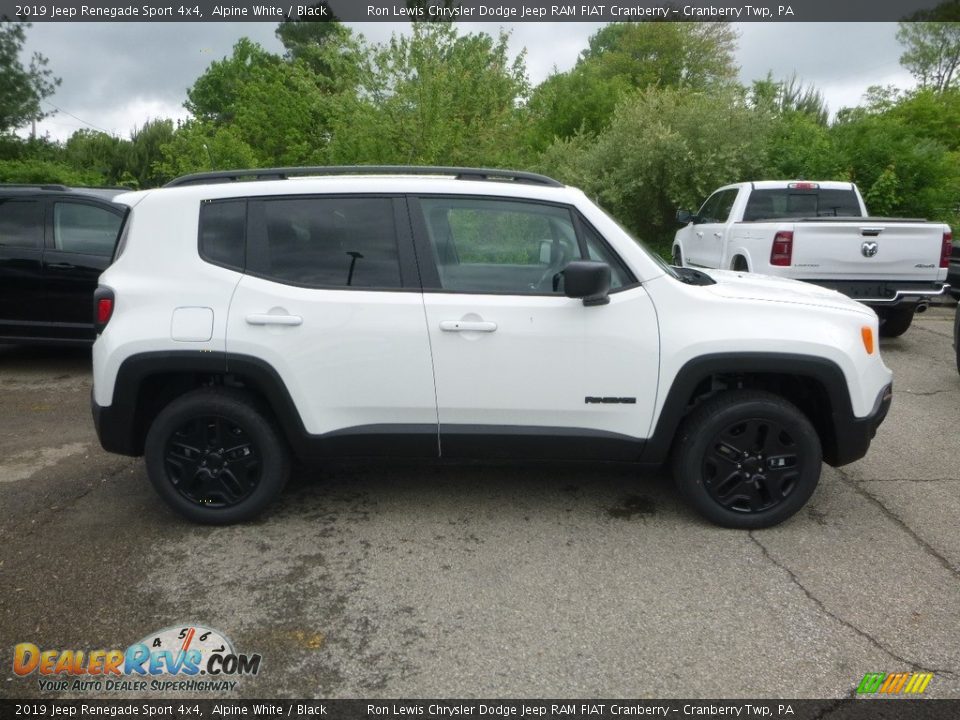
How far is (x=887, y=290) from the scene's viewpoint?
8453mm

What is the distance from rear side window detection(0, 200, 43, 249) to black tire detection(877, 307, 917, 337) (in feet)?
30.2

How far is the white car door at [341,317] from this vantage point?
12.6 feet

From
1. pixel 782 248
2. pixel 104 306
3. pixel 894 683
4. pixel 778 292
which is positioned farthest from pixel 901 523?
pixel 782 248

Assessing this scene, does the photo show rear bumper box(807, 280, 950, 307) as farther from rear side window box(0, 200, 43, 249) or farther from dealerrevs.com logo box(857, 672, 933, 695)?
rear side window box(0, 200, 43, 249)

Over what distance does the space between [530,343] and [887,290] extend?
6213 mm

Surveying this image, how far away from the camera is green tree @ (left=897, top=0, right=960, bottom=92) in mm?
45594

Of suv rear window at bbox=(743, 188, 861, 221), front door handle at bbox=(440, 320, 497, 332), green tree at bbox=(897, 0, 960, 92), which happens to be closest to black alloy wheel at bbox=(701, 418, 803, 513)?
front door handle at bbox=(440, 320, 497, 332)

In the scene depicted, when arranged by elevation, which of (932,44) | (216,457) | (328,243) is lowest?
(216,457)

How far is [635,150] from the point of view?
16.8 m

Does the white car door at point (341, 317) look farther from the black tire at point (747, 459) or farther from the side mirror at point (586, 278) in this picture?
the black tire at point (747, 459)

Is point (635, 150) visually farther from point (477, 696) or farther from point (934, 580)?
point (477, 696)

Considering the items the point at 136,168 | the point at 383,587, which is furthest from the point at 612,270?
the point at 136,168

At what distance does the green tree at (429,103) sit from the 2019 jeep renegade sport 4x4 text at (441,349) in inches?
417

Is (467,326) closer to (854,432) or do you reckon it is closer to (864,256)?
(854,432)
